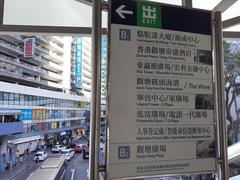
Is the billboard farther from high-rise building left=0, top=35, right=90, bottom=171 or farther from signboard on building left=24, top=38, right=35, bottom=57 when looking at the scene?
signboard on building left=24, top=38, right=35, bottom=57

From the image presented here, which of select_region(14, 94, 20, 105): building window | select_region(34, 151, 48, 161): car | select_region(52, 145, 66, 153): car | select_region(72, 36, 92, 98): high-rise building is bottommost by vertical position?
select_region(34, 151, 48, 161): car

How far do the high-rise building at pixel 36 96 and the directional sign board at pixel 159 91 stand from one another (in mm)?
906

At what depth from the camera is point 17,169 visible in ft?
6.46

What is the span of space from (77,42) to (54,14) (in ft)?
1.08

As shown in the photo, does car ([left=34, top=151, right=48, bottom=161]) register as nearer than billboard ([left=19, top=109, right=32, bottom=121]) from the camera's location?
No

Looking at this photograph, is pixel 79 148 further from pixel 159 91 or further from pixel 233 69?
pixel 233 69

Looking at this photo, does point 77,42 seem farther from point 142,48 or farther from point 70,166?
point 142,48

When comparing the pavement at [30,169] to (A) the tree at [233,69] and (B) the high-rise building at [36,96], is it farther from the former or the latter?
(A) the tree at [233,69]

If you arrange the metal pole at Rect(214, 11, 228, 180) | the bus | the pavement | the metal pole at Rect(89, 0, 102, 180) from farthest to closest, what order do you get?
the bus → the pavement → the metal pole at Rect(214, 11, 228, 180) → the metal pole at Rect(89, 0, 102, 180)

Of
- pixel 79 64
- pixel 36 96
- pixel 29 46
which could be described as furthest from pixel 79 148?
pixel 29 46

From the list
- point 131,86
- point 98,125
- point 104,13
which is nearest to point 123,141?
point 98,125

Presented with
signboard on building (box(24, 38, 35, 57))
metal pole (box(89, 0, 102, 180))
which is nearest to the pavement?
signboard on building (box(24, 38, 35, 57))

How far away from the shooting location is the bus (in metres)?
2.04

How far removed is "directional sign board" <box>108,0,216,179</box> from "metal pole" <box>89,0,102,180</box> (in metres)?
0.05
